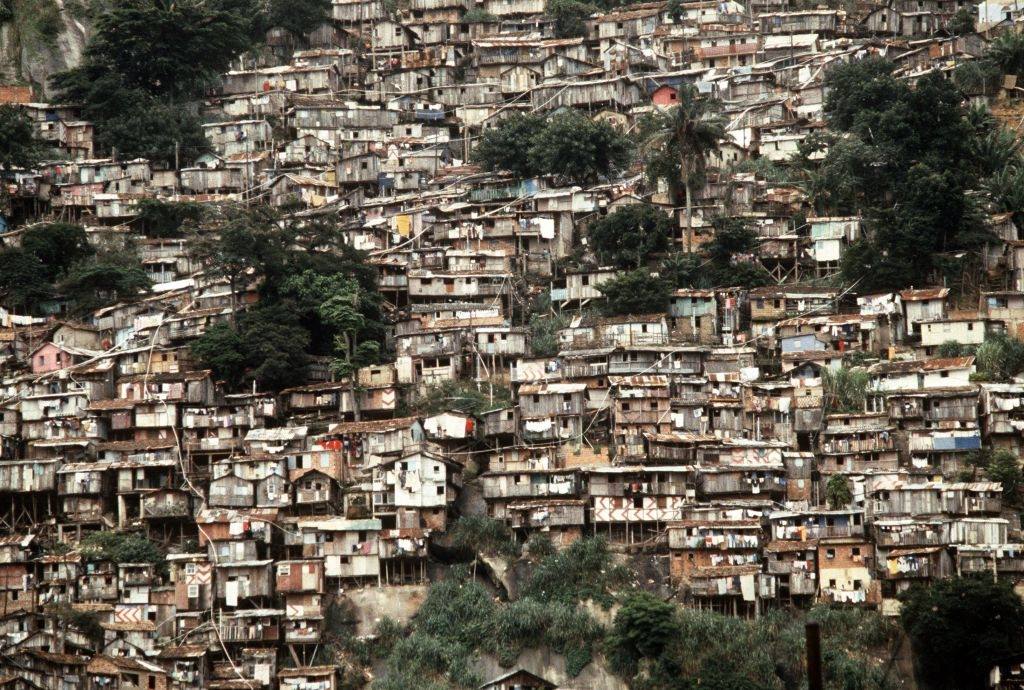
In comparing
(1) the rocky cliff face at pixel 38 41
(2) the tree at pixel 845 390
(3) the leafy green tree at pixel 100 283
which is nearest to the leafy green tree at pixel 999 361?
(2) the tree at pixel 845 390

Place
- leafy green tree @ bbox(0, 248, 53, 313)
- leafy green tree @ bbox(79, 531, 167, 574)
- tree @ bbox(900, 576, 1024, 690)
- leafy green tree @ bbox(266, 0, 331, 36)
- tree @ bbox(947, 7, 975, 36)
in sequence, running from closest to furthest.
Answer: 1. tree @ bbox(900, 576, 1024, 690)
2. leafy green tree @ bbox(79, 531, 167, 574)
3. leafy green tree @ bbox(0, 248, 53, 313)
4. tree @ bbox(947, 7, 975, 36)
5. leafy green tree @ bbox(266, 0, 331, 36)

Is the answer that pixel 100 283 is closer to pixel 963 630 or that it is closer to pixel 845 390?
Result: pixel 845 390

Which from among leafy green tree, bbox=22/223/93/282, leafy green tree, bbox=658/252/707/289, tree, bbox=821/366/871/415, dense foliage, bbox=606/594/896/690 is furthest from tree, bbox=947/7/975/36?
dense foliage, bbox=606/594/896/690

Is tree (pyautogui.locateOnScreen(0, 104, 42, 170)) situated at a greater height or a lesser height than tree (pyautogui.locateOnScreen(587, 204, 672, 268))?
greater

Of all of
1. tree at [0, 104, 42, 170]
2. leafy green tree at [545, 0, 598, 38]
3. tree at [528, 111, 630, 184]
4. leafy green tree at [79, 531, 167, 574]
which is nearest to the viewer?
leafy green tree at [79, 531, 167, 574]

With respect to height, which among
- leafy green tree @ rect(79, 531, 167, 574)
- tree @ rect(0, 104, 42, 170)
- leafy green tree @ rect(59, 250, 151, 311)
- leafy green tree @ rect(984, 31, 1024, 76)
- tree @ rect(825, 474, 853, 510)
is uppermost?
leafy green tree @ rect(984, 31, 1024, 76)

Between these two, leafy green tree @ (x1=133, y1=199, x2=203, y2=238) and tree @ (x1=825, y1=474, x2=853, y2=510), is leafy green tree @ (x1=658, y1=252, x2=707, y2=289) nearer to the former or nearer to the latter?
tree @ (x1=825, y1=474, x2=853, y2=510)
